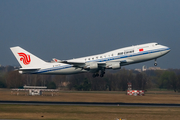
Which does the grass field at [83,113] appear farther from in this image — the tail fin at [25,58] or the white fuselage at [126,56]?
the tail fin at [25,58]

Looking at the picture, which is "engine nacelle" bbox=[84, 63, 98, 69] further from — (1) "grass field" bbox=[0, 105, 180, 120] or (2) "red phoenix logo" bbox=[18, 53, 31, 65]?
(1) "grass field" bbox=[0, 105, 180, 120]

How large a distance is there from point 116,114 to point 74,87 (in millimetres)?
62121

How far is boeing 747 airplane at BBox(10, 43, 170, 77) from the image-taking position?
54312mm

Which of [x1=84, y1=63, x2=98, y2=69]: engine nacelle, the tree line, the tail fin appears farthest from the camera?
the tree line

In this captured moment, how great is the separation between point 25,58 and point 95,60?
15.9 meters

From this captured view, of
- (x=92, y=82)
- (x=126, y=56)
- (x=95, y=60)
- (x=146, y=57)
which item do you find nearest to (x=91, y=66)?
(x=95, y=60)

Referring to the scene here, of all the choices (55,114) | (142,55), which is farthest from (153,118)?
(142,55)

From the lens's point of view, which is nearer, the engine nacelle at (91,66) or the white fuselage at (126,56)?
the white fuselage at (126,56)

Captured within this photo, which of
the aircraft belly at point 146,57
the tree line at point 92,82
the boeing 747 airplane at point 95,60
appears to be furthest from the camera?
the tree line at point 92,82

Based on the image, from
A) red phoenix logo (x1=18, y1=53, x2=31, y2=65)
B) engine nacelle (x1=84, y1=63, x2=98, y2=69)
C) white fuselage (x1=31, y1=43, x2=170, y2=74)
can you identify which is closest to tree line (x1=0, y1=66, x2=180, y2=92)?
red phoenix logo (x1=18, y1=53, x2=31, y2=65)

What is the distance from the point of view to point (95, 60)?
2269 inches

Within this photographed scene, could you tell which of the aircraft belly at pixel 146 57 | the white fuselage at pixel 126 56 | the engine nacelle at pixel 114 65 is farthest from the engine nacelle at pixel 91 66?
the aircraft belly at pixel 146 57

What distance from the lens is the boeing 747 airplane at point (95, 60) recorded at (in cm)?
5431

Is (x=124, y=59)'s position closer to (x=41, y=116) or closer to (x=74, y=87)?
(x=41, y=116)
